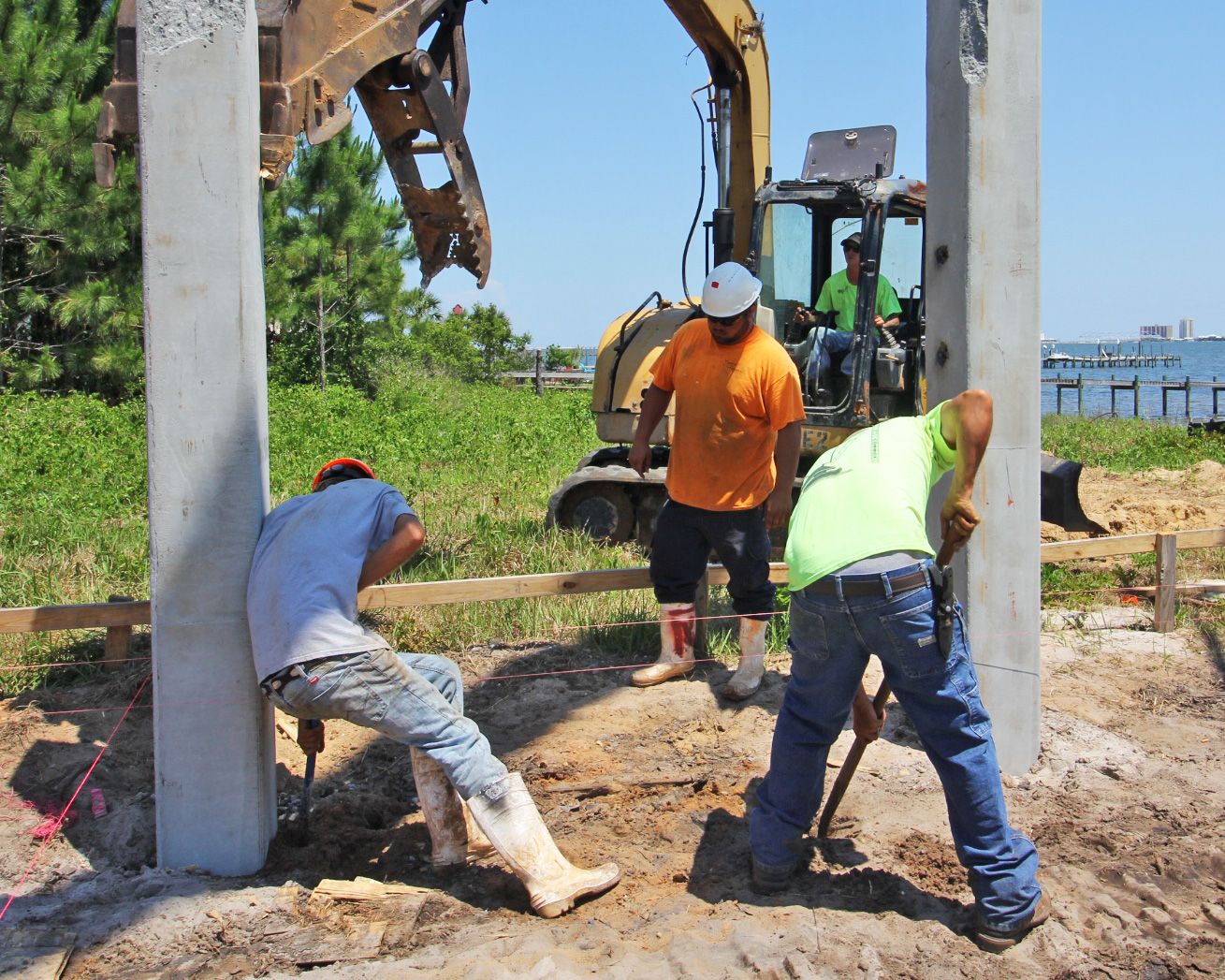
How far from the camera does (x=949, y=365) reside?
15.7 feet

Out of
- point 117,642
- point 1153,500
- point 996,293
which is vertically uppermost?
point 996,293

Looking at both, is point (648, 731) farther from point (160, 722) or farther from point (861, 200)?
point (861, 200)

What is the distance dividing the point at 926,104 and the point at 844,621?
96.7 inches

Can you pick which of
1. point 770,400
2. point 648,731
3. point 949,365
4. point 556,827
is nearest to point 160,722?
point 556,827

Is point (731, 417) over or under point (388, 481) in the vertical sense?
over

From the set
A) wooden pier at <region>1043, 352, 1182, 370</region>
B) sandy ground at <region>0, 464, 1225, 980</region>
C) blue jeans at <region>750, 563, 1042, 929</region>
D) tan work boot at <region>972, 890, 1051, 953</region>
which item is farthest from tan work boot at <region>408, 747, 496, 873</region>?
wooden pier at <region>1043, 352, 1182, 370</region>

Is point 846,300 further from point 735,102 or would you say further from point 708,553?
point 708,553

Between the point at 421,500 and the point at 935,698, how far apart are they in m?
7.49

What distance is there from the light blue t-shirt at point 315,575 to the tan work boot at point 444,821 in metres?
0.56

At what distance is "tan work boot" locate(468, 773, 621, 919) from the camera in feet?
12.2

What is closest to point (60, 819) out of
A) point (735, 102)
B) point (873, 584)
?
point (873, 584)

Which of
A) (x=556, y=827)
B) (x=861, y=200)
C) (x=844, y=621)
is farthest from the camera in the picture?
(x=861, y=200)

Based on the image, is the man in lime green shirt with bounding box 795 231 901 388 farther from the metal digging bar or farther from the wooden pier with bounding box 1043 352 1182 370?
the wooden pier with bounding box 1043 352 1182 370

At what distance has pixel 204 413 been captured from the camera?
3.90m
